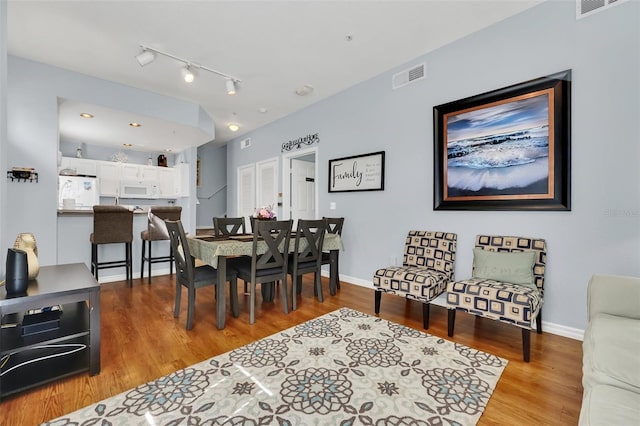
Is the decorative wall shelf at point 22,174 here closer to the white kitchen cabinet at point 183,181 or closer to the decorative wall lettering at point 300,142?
the white kitchen cabinet at point 183,181

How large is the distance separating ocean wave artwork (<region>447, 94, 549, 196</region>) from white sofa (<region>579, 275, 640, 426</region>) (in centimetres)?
111

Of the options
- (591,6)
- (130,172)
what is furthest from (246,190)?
(591,6)

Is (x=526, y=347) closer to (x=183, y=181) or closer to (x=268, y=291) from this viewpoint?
(x=268, y=291)

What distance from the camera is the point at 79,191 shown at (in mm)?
5309

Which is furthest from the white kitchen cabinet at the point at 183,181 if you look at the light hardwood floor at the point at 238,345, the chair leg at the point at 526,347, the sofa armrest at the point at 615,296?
the sofa armrest at the point at 615,296

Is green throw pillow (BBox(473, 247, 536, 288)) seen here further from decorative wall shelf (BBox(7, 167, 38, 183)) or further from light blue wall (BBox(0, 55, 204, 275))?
decorative wall shelf (BBox(7, 167, 38, 183))

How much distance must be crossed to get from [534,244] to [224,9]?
3437mm

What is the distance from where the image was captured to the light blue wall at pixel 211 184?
24.5 feet

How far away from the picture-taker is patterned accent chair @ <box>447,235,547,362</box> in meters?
2.02

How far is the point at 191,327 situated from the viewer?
8.23 ft

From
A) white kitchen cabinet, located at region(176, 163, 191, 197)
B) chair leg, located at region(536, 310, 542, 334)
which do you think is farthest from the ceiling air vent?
white kitchen cabinet, located at region(176, 163, 191, 197)

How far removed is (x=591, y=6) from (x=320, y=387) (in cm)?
350

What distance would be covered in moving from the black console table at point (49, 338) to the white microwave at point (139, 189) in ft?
15.0

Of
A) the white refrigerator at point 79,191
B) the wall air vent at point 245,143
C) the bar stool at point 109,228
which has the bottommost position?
the bar stool at point 109,228
